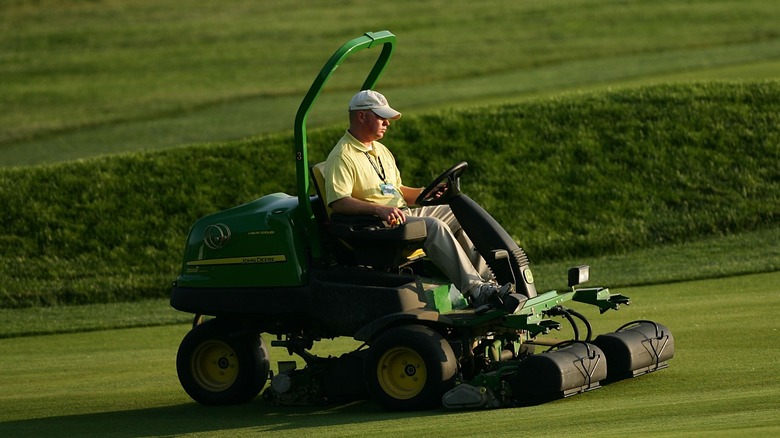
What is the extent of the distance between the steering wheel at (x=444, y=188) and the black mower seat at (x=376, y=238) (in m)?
0.35

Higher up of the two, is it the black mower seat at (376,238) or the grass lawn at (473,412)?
the black mower seat at (376,238)

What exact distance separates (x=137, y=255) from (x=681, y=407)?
Result: 10978 mm

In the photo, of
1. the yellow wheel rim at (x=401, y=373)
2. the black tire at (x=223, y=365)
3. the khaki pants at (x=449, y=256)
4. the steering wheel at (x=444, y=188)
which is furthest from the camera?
the black tire at (x=223, y=365)

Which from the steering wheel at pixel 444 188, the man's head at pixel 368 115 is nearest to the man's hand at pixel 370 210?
the steering wheel at pixel 444 188

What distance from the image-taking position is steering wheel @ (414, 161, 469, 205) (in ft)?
30.7

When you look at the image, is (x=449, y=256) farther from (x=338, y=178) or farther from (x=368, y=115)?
(x=368, y=115)

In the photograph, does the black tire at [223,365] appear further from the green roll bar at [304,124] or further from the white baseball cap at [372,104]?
the white baseball cap at [372,104]

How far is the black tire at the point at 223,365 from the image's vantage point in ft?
32.4

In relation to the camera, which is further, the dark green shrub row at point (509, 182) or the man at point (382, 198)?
the dark green shrub row at point (509, 182)

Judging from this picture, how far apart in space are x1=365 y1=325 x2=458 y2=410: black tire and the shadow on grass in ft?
0.34

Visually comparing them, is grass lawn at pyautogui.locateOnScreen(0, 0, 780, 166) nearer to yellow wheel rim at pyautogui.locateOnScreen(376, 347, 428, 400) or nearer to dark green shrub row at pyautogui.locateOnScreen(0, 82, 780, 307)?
dark green shrub row at pyautogui.locateOnScreen(0, 82, 780, 307)

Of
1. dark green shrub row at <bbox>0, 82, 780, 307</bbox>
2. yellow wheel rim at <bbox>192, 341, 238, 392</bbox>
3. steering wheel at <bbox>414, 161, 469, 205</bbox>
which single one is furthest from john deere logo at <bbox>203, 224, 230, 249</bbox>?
dark green shrub row at <bbox>0, 82, 780, 307</bbox>

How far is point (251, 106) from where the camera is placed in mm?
28141

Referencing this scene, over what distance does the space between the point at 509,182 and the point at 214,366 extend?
9.32 m
